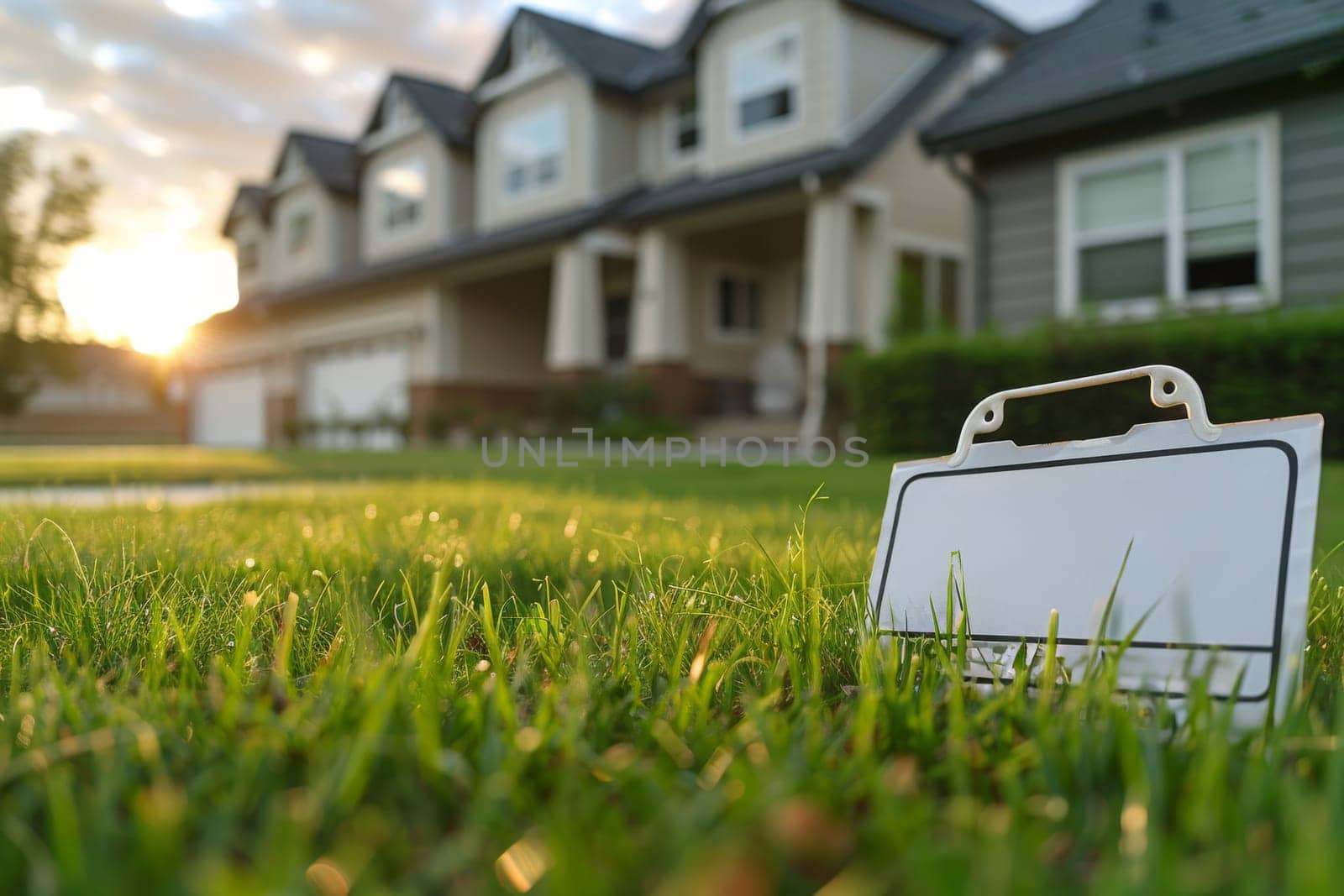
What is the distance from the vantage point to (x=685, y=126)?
16.1m

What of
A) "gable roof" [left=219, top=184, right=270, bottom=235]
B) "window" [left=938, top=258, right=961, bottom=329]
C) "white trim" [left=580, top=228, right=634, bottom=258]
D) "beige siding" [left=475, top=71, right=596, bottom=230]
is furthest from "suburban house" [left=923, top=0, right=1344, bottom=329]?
"gable roof" [left=219, top=184, right=270, bottom=235]

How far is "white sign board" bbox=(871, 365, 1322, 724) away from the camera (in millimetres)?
1282

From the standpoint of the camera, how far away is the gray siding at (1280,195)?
8414 millimetres

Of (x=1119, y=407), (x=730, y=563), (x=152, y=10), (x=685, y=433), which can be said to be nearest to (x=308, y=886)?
(x=730, y=563)

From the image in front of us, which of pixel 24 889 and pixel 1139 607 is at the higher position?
pixel 1139 607

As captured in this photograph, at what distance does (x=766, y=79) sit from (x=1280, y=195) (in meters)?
7.14

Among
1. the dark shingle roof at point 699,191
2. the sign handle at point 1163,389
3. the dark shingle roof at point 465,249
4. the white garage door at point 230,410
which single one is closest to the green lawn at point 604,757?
the sign handle at point 1163,389

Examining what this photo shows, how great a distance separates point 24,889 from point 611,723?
64 cm

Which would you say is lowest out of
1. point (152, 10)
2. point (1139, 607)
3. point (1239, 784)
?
point (1239, 784)

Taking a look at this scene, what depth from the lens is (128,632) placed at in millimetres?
1674

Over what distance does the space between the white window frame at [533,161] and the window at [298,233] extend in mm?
7870

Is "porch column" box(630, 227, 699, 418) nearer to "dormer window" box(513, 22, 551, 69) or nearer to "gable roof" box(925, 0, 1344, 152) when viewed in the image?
"dormer window" box(513, 22, 551, 69)

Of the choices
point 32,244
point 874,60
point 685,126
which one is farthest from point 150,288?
point 32,244

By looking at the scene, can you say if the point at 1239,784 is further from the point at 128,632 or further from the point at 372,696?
the point at 128,632
